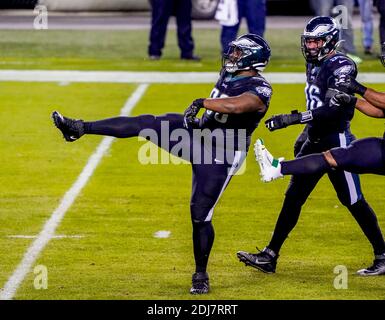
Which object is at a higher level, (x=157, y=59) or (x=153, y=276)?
(x=153, y=276)

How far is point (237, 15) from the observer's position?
19.5m

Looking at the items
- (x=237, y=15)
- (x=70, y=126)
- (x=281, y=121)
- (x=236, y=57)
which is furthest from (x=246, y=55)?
(x=237, y=15)

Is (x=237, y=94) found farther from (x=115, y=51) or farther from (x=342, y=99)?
(x=115, y=51)

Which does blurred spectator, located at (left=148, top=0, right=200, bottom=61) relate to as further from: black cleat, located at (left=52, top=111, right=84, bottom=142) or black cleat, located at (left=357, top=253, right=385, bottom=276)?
black cleat, located at (left=52, top=111, right=84, bottom=142)

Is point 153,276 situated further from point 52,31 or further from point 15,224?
point 52,31

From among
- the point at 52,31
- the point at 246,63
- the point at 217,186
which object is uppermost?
the point at 246,63

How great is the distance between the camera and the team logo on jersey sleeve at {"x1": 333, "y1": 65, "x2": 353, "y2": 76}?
360 inches

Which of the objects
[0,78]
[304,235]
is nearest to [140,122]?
[304,235]

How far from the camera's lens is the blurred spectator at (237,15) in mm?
19422

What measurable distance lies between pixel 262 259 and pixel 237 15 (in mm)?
10293

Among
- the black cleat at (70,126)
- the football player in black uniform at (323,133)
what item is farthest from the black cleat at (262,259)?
the black cleat at (70,126)

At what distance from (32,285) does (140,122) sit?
4.38 ft

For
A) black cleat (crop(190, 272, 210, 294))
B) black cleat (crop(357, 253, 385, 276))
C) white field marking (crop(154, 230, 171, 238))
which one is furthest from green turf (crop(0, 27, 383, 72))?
black cleat (crop(190, 272, 210, 294))
